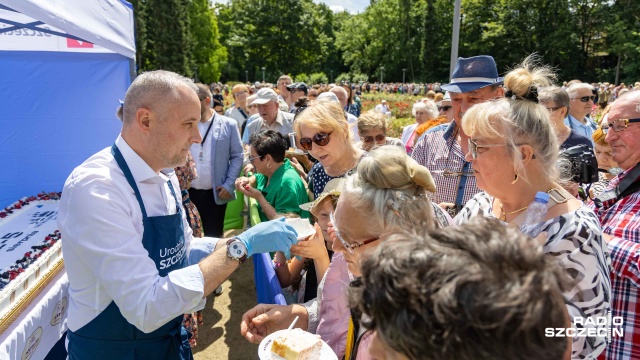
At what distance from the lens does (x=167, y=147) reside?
1.88m

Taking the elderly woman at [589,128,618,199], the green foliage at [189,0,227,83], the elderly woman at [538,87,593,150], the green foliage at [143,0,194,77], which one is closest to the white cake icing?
the elderly woman at [589,128,618,199]

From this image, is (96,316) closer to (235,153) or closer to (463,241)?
(463,241)

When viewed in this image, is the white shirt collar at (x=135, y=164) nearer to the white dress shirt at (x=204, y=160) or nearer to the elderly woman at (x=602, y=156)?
the white dress shirt at (x=204, y=160)

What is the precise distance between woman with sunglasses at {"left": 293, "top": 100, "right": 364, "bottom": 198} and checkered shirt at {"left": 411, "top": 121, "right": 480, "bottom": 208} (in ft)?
1.86

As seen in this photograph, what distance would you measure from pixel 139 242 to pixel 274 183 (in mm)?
1977

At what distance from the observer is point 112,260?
1538 mm

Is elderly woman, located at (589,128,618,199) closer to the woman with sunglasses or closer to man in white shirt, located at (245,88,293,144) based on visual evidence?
the woman with sunglasses

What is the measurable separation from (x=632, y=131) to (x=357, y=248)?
5.55ft

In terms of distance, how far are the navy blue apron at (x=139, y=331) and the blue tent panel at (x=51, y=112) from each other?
4.01 metres

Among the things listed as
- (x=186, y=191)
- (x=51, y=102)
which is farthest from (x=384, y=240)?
(x=51, y=102)

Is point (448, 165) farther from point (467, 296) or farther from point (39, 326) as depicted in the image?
point (39, 326)

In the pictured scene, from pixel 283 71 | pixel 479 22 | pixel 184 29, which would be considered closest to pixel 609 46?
pixel 479 22

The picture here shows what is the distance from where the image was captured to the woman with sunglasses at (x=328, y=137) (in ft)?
9.61

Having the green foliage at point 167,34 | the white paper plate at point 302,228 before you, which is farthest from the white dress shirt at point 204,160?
the green foliage at point 167,34
